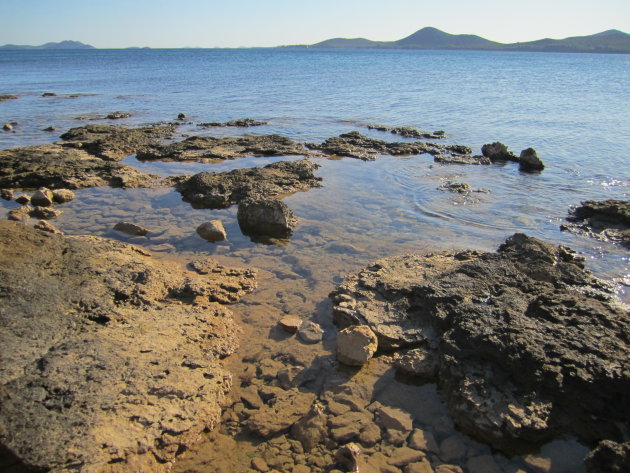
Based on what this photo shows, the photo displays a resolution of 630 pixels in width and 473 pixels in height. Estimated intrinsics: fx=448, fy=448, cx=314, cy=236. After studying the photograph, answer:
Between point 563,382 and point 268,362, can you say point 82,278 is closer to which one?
point 268,362

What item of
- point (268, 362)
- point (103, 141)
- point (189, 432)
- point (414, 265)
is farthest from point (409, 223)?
point (103, 141)

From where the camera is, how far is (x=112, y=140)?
51.6 ft

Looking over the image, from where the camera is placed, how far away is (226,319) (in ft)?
19.6

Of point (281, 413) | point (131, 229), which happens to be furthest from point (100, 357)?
point (131, 229)

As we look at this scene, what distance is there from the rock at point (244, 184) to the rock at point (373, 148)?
3416 mm

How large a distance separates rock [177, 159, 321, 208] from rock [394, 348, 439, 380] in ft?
19.8

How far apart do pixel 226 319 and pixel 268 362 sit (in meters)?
0.98

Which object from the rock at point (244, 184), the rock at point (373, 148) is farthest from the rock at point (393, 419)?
the rock at point (373, 148)

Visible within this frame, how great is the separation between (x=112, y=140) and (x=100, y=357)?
13281 millimetres

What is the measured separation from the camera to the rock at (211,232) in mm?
8456

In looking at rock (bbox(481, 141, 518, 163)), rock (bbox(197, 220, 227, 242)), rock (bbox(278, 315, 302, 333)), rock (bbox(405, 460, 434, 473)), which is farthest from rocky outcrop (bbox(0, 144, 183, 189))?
rock (bbox(481, 141, 518, 163))

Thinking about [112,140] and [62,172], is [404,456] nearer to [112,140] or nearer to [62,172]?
[62,172]

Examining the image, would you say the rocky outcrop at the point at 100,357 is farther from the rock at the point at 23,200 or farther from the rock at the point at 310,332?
the rock at the point at 23,200

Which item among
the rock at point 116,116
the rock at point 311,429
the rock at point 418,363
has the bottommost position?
the rock at point 311,429
